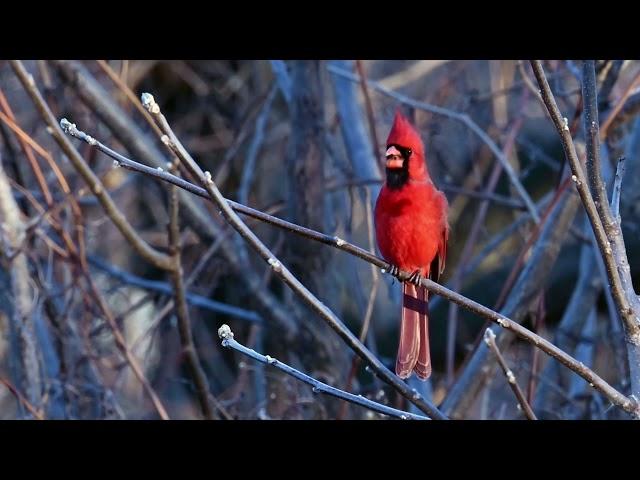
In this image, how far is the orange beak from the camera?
6.97ft

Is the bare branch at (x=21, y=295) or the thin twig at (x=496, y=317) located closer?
the thin twig at (x=496, y=317)

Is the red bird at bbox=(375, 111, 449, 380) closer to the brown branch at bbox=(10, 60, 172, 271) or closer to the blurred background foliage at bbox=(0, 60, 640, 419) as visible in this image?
the blurred background foliage at bbox=(0, 60, 640, 419)

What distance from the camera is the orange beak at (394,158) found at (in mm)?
2123

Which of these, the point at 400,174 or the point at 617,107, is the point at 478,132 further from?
the point at 400,174

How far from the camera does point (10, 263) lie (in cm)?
321

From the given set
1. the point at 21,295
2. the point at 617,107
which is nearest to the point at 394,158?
the point at 617,107

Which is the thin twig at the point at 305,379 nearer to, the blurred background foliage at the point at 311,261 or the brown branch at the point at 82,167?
the blurred background foliage at the point at 311,261

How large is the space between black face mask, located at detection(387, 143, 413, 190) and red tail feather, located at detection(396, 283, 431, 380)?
0.26 m

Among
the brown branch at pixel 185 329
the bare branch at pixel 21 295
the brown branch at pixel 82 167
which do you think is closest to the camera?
the brown branch at pixel 82 167

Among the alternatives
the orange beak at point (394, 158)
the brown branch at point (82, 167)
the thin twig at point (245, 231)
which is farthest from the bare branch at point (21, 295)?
A: the thin twig at point (245, 231)

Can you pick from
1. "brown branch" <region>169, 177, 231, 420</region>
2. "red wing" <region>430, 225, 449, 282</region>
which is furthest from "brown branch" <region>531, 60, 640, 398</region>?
"brown branch" <region>169, 177, 231, 420</region>

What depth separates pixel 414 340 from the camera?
7.21ft
